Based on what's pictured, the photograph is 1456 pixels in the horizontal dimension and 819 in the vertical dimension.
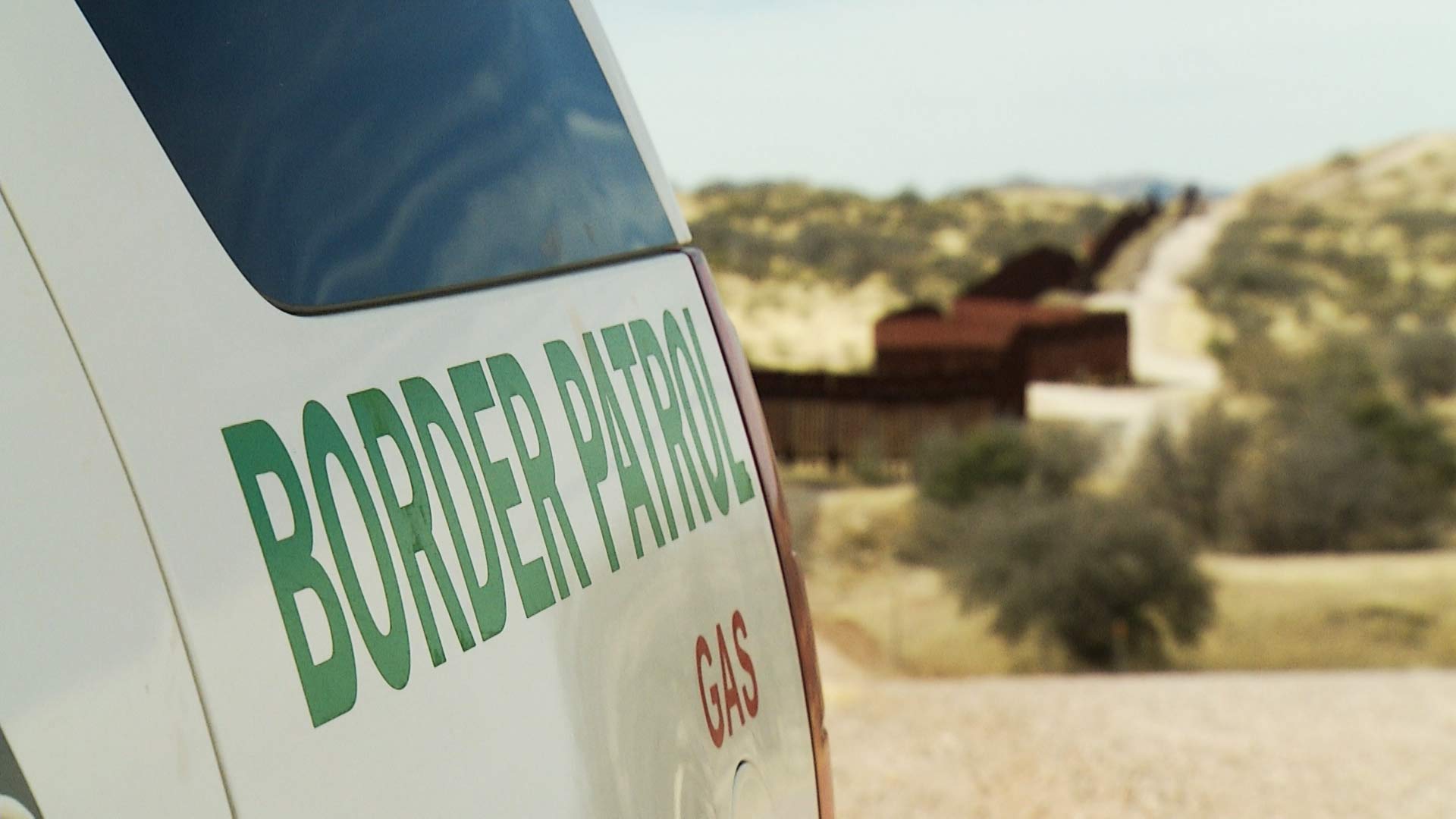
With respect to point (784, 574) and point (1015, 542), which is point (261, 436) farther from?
point (1015, 542)

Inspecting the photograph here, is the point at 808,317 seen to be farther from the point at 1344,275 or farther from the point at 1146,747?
the point at 1146,747

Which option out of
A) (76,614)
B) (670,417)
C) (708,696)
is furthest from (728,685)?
(76,614)

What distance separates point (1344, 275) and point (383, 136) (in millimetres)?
47957

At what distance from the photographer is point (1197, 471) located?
1978cm

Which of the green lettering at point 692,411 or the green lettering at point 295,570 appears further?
the green lettering at point 692,411

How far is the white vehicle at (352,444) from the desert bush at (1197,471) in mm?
17286

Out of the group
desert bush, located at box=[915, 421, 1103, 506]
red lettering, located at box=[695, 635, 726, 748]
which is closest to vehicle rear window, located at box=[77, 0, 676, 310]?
red lettering, located at box=[695, 635, 726, 748]

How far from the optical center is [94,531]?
1.23 m

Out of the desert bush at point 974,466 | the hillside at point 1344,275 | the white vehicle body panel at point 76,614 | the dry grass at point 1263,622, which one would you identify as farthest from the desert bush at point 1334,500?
the white vehicle body panel at point 76,614

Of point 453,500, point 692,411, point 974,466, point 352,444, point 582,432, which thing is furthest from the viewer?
Result: point 974,466

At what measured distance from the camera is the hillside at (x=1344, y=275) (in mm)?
28625

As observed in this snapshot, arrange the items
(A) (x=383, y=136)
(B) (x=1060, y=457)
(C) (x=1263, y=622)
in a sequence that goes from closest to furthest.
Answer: (A) (x=383, y=136), (C) (x=1263, y=622), (B) (x=1060, y=457)

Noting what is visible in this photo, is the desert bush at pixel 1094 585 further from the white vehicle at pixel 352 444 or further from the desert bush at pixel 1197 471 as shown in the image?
the white vehicle at pixel 352 444

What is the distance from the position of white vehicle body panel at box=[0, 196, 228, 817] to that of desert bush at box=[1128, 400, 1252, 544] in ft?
59.7
